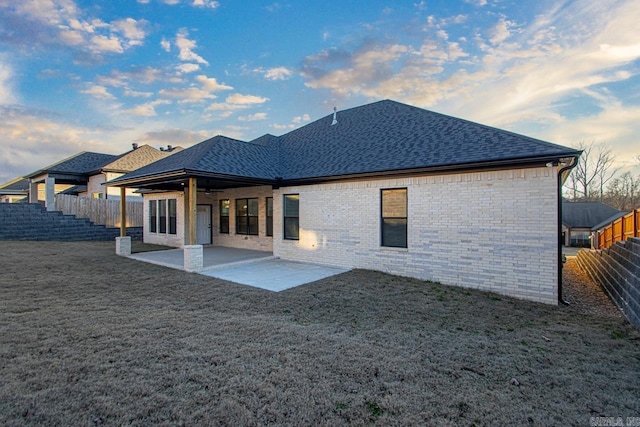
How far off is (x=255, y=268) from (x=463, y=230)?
6563 millimetres

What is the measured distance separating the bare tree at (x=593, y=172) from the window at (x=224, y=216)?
149 ft

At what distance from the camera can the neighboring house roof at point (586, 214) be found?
3164 centimetres

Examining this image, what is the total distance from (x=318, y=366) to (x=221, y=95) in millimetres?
15968

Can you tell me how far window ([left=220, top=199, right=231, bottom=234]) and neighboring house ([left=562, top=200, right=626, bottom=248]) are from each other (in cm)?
3547

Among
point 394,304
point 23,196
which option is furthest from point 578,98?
point 23,196

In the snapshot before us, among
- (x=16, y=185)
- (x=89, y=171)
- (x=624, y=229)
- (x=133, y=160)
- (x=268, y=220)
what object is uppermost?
(x=133, y=160)

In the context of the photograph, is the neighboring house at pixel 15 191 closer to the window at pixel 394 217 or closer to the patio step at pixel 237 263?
the patio step at pixel 237 263

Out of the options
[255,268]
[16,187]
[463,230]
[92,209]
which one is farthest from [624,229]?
[16,187]

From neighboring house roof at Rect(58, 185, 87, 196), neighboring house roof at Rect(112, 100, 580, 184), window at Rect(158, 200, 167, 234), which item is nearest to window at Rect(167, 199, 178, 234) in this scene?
window at Rect(158, 200, 167, 234)

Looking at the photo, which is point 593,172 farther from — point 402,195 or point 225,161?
point 225,161

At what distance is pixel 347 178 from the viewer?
10297 mm

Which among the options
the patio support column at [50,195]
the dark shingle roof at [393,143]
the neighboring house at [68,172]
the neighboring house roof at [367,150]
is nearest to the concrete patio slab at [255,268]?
the neighboring house roof at [367,150]

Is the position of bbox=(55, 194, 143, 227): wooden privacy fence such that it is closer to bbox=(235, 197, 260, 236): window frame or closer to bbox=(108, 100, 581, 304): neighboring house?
bbox=(108, 100, 581, 304): neighboring house

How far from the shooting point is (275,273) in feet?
31.3
